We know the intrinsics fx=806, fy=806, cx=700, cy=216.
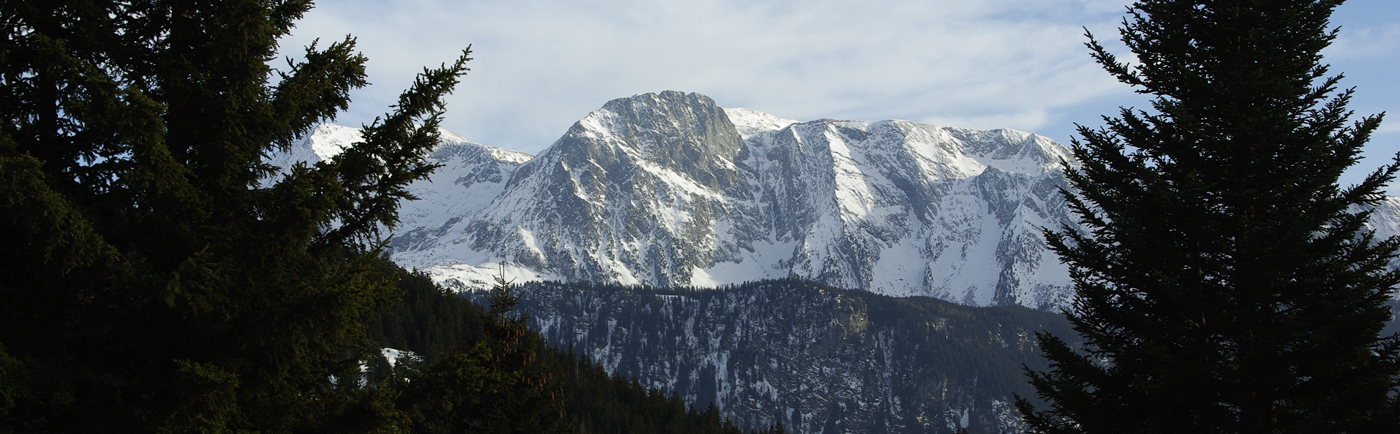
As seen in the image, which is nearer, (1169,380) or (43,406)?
(43,406)

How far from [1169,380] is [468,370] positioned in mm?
8451

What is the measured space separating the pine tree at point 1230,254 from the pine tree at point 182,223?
9.40 m

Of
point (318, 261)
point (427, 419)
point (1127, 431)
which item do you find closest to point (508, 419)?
point (427, 419)

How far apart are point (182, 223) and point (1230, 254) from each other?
1207cm

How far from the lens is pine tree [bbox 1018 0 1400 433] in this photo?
9.88m

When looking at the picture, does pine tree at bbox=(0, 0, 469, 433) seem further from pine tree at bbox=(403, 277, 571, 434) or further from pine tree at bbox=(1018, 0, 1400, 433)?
pine tree at bbox=(1018, 0, 1400, 433)

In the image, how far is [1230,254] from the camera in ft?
34.9

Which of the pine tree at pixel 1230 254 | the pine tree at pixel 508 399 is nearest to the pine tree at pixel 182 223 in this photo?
the pine tree at pixel 508 399

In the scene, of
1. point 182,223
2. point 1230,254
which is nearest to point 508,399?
point 182,223

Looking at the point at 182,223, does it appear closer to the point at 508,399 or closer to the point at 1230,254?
the point at 508,399

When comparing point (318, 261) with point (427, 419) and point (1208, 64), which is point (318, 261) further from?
point (1208, 64)

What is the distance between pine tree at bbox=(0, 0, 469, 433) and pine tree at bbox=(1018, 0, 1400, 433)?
9.40m

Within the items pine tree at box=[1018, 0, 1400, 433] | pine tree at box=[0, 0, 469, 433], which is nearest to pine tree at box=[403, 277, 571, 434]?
pine tree at box=[0, 0, 469, 433]

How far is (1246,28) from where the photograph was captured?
452 inches
